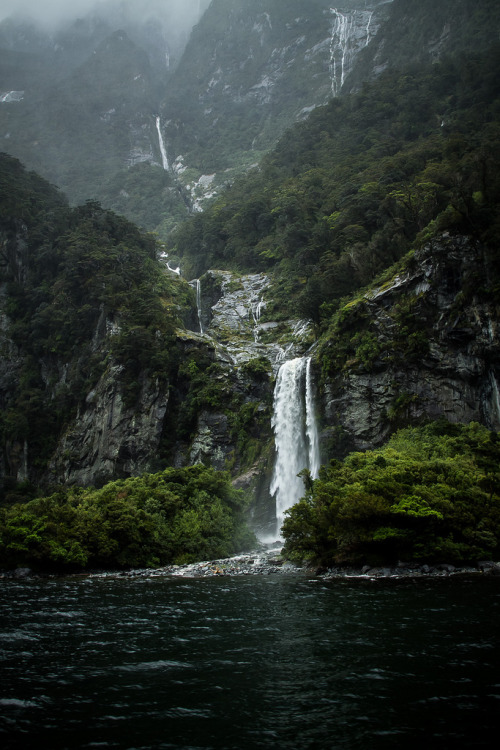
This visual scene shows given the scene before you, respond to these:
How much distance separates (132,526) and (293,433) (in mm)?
17234

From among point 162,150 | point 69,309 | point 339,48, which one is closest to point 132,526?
point 69,309

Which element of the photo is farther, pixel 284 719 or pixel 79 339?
pixel 79 339

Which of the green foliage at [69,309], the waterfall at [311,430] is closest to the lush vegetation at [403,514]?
the waterfall at [311,430]

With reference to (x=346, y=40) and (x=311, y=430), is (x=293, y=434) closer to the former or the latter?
(x=311, y=430)

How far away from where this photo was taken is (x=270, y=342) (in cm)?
4756

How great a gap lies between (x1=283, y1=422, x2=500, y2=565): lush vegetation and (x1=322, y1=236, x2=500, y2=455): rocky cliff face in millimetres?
9391

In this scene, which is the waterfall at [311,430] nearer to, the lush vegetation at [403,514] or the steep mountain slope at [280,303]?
the steep mountain slope at [280,303]

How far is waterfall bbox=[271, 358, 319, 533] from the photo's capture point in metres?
34.2

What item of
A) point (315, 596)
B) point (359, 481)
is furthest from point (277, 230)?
point (315, 596)

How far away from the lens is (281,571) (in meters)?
19.2

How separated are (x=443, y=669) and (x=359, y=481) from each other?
39.6ft

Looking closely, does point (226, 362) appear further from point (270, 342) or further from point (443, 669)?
point (443, 669)

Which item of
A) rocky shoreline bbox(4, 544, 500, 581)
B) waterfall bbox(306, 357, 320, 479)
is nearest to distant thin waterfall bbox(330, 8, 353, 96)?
waterfall bbox(306, 357, 320, 479)

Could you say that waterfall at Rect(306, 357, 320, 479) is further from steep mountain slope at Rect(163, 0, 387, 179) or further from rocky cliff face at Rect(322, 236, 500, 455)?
steep mountain slope at Rect(163, 0, 387, 179)
